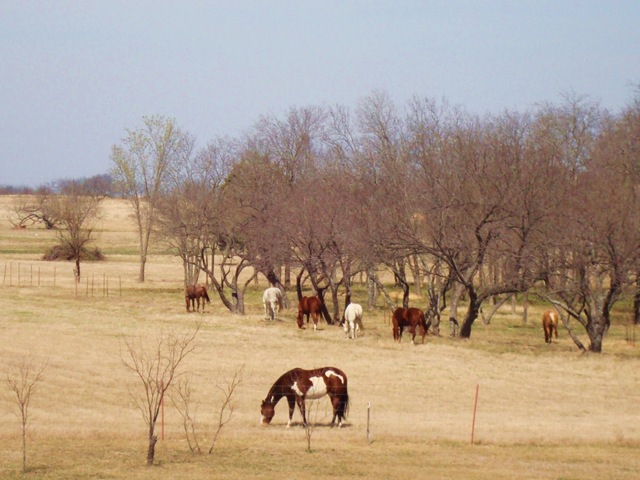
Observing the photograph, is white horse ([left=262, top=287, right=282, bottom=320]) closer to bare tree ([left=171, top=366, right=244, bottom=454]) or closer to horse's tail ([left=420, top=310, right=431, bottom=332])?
horse's tail ([left=420, top=310, right=431, bottom=332])

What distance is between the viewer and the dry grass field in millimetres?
15242

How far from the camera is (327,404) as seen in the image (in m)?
22.2

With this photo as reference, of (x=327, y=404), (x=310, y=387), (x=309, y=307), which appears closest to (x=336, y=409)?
(x=310, y=387)

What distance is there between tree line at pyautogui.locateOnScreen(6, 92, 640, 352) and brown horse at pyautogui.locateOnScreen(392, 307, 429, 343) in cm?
185

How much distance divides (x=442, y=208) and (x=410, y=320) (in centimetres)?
437

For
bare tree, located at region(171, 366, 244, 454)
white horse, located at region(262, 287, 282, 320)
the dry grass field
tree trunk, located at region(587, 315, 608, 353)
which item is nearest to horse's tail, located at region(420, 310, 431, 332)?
the dry grass field

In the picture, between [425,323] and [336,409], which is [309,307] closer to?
[425,323]

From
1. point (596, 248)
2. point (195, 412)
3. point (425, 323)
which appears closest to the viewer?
point (195, 412)

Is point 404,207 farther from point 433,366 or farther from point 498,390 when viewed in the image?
point 498,390

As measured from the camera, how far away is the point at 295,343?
32844 millimetres

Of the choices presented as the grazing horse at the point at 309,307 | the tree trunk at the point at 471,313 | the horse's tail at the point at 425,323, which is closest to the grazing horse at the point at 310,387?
the horse's tail at the point at 425,323

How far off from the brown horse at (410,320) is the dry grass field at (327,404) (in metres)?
0.69

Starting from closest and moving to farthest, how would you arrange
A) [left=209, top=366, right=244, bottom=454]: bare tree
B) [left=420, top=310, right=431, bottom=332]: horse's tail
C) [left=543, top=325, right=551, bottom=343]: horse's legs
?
[left=209, top=366, right=244, bottom=454]: bare tree < [left=420, top=310, right=431, bottom=332]: horse's tail < [left=543, top=325, right=551, bottom=343]: horse's legs

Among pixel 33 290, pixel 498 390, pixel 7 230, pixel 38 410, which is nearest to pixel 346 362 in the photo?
pixel 498 390
